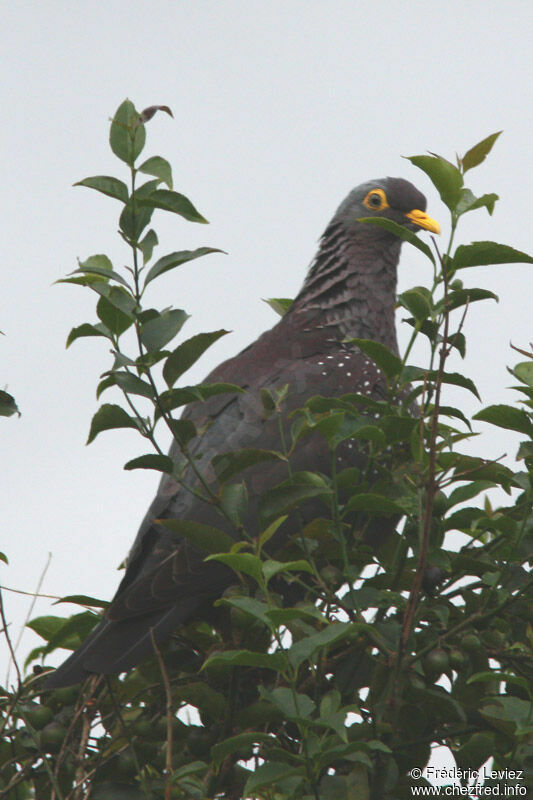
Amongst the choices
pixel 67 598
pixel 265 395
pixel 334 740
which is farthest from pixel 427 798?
pixel 67 598

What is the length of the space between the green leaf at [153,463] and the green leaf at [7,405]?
0.34 meters

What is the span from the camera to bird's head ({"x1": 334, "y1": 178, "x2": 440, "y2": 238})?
4930mm

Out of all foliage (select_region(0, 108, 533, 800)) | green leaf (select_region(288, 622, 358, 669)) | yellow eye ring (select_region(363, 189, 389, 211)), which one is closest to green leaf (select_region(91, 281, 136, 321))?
foliage (select_region(0, 108, 533, 800))

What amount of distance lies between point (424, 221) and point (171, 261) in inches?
107

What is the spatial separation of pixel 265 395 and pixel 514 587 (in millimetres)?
748

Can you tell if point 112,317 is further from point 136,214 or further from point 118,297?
point 136,214

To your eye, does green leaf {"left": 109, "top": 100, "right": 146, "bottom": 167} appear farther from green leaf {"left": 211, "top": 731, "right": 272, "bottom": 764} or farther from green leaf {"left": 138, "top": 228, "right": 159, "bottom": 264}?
green leaf {"left": 211, "top": 731, "right": 272, "bottom": 764}

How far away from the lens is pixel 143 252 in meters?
2.44

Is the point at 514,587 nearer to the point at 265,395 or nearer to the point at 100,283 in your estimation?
the point at 265,395

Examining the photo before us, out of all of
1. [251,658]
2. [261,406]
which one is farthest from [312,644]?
[261,406]

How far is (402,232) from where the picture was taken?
7.91 feet

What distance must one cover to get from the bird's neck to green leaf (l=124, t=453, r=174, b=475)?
2.09m

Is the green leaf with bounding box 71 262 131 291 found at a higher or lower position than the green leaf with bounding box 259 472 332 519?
higher

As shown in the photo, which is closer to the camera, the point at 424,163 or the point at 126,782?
the point at 424,163
